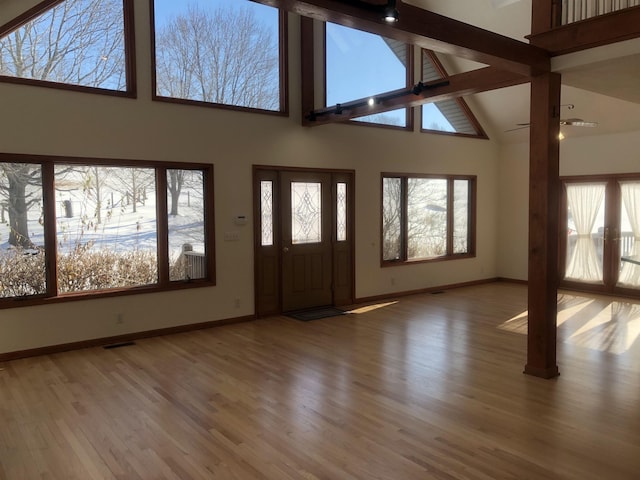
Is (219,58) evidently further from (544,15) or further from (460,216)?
(460,216)

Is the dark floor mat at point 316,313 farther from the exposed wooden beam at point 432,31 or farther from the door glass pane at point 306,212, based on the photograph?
the exposed wooden beam at point 432,31

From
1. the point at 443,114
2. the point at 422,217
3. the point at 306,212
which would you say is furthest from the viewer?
the point at 443,114

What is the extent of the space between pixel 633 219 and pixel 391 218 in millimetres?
3802

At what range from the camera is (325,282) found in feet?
24.0

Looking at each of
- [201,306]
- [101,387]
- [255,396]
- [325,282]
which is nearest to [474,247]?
[325,282]

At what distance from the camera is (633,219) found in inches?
306

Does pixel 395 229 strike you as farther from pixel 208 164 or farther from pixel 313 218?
pixel 208 164

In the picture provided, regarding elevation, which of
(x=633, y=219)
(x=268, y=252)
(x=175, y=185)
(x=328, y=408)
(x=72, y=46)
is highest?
(x=72, y=46)

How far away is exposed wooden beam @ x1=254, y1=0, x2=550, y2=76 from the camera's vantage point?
2700 mm

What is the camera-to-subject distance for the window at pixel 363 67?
23.8 ft

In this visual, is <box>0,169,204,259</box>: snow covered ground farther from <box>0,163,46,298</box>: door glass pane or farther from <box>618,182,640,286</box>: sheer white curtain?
<box>618,182,640,286</box>: sheer white curtain

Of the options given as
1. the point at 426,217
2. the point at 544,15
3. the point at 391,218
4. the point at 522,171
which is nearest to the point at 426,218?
the point at 426,217

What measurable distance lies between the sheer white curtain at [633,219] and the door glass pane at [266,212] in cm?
569

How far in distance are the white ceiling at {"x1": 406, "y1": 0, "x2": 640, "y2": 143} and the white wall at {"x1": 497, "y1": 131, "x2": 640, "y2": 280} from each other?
0.65ft
